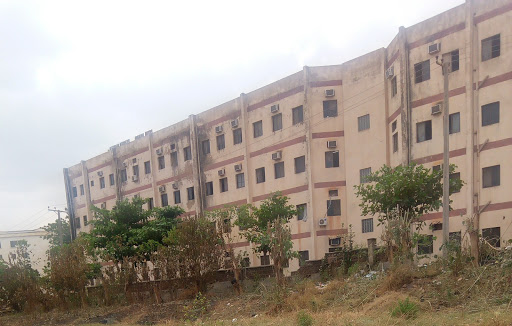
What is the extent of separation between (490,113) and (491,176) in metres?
2.44

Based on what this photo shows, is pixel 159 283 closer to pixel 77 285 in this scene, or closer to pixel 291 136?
pixel 77 285

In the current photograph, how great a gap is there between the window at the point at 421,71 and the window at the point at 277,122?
23.7 ft

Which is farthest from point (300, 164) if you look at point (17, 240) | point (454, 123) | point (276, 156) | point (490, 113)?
point (17, 240)

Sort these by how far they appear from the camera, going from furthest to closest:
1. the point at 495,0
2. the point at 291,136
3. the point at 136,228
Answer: the point at 291,136, the point at 136,228, the point at 495,0

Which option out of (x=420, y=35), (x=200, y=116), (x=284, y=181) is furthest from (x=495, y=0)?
(x=200, y=116)

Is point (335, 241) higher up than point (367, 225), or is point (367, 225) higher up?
point (367, 225)

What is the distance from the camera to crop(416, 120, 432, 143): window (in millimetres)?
16953

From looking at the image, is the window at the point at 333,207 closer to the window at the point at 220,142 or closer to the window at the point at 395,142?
the window at the point at 395,142

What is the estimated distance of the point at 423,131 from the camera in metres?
17.1

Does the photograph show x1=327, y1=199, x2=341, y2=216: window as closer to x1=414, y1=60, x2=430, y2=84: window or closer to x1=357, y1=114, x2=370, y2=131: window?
x1=357, y1=114, x2=370, y2=131: window

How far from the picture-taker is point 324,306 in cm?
966

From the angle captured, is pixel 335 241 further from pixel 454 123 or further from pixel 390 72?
pixel 390 72

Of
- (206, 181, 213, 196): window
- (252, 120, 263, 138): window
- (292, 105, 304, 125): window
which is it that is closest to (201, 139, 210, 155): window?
(206, 181, 213, 196): window

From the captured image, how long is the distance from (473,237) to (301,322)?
5.42 meters
